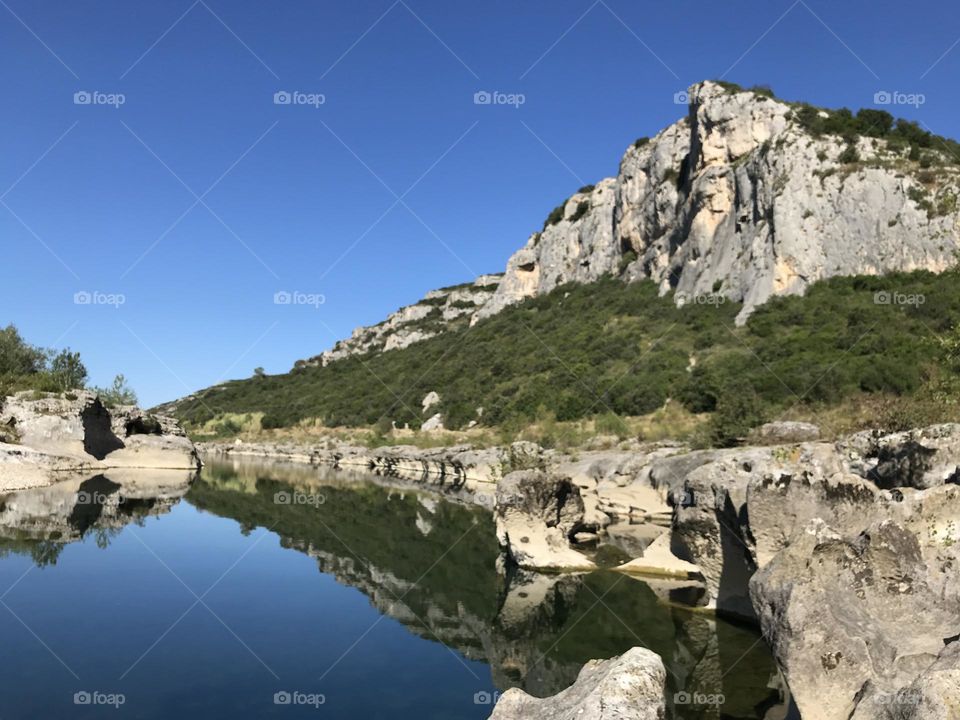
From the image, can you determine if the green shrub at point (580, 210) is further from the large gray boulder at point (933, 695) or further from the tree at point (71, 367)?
the large gray boulder at point (933, 695)

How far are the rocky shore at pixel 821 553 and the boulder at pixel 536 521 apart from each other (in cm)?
4

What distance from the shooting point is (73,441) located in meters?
40.1

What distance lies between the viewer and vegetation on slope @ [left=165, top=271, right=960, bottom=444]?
3766cm

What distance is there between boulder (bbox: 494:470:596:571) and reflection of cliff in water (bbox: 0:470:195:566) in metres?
12.6

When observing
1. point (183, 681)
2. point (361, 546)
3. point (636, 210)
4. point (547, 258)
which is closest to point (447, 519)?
point (361, 546)

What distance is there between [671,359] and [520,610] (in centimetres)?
4216

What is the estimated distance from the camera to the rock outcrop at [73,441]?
3378 cm

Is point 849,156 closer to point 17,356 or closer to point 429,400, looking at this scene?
point 429,400

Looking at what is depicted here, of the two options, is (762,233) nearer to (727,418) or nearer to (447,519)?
(727,418)

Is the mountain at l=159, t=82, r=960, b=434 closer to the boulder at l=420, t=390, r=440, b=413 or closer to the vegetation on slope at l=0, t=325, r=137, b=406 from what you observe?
the boulder at l=420, t=390, r=440, b=413

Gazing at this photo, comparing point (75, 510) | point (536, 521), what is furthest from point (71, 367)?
point (536, 521)

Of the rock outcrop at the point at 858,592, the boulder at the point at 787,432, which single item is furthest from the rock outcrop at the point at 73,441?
the rock outcrop at the point at 858,592

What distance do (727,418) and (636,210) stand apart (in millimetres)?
61069

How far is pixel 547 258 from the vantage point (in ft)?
345
